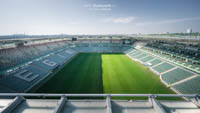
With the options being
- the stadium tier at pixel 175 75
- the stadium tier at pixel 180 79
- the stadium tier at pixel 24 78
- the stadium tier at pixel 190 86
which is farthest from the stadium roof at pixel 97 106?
the stadium tier at pixel 175 75

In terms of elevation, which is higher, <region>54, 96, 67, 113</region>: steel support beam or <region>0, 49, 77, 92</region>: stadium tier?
<region>54, 96, 67, 113</region>: steel support beam

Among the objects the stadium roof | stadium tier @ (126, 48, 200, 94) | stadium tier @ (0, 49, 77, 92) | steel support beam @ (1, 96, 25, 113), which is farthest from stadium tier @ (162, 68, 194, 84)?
stadium tier @ (0, 49, 77, 92)

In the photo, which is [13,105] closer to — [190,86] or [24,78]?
[24,78]

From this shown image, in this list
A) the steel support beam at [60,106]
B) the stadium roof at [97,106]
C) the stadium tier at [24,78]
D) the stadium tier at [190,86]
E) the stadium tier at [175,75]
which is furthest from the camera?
the stadium tier at [175,75]

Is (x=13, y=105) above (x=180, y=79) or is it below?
above

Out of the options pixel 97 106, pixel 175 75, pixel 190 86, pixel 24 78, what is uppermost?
pixel 97 106

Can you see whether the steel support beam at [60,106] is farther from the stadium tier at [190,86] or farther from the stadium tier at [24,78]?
the stadium tier at [190,86]

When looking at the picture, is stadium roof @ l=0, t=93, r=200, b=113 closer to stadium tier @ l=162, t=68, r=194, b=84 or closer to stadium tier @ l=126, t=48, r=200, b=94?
stadium tier @ l=126, t=48, r=200, b=94

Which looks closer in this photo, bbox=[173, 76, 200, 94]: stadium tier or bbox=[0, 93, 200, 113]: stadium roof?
bbox=[0, 93, 200, 113]: stadium roof

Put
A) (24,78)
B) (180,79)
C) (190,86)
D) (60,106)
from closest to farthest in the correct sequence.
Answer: (60,106) → (190,86) → (24,78) → (180,79)

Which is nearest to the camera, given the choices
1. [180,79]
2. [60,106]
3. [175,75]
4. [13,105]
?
[60,106]

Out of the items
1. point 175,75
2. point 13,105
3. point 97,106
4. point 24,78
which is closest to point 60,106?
point 97,106

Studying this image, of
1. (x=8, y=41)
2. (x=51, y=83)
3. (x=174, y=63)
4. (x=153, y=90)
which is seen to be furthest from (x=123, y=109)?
(x=8, y=41)
